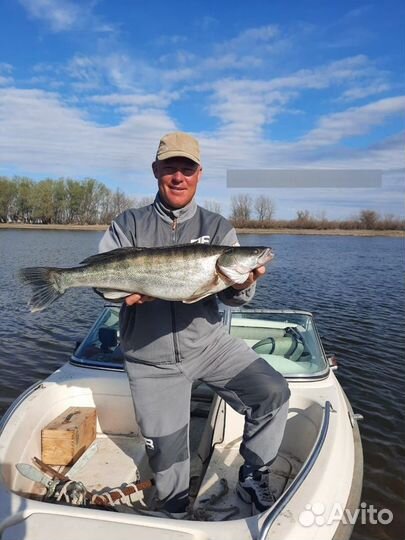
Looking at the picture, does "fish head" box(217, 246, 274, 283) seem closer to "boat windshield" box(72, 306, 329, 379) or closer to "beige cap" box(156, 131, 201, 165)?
"beige cap" box(156, 131, 201, 165)

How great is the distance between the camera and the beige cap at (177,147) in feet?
11.0

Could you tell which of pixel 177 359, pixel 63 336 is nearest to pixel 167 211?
pixel 177 359

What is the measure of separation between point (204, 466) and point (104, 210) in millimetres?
88828

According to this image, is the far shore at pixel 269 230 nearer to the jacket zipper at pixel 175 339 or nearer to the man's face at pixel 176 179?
the man's face at pixel 176 179

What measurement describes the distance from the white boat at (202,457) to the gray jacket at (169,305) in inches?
44.6

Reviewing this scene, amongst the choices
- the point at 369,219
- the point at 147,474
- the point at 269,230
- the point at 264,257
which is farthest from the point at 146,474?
the point at 369,219

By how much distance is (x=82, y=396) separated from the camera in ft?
15.2

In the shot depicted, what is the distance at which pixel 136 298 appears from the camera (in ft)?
10.6

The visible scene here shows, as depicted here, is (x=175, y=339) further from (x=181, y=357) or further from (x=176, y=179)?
(x=176, y=179)

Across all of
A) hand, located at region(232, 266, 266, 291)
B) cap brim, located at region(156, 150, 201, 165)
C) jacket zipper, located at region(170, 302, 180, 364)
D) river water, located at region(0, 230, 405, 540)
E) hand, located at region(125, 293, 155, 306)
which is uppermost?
cap brim, located at region(156, 150, 201, 165)

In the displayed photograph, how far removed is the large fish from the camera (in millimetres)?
3189

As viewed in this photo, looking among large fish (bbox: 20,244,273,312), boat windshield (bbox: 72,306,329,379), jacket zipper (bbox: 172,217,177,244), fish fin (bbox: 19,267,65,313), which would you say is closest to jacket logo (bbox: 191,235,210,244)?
jacket zipper (bbox: 172,217,177,244)

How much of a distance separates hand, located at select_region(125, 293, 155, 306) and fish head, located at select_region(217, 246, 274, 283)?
576mm

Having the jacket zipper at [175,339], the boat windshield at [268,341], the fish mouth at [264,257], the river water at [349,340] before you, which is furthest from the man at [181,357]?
the river water at [349,340]
